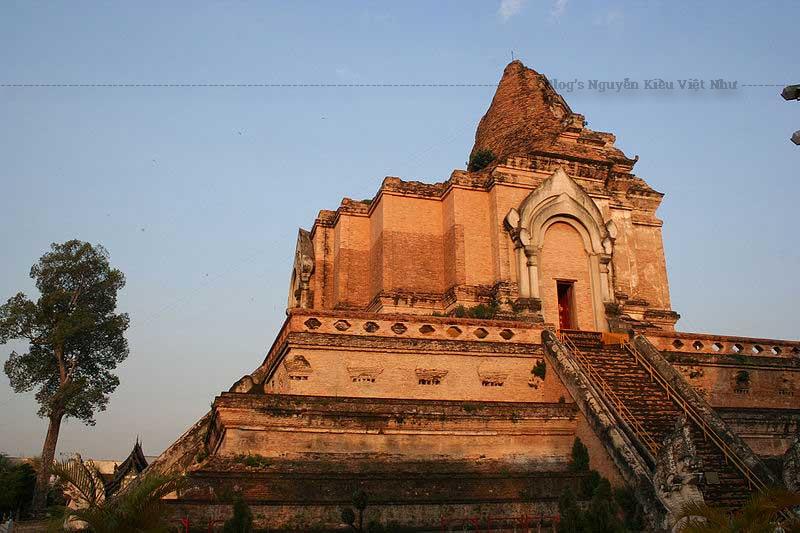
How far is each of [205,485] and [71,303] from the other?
757 inches

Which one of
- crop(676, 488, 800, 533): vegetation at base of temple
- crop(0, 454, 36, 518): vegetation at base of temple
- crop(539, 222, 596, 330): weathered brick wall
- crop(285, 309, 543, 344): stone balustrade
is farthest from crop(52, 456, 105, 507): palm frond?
crop(0, 454, 36, 518): vegetation at base of temple

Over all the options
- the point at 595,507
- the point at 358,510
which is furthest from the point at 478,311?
the point at 595,507

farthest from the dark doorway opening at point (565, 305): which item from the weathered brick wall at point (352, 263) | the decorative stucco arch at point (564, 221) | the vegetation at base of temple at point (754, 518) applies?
the vegetation at base of temple at point (754, 518)

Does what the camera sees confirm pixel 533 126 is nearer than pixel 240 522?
No

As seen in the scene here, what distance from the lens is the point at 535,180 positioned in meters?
22.6

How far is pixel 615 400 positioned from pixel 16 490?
2353cm

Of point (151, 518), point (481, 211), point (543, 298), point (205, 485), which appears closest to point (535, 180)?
point (481, 211)

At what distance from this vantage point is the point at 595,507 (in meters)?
8.78

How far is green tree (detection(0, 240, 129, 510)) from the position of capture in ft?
89.1

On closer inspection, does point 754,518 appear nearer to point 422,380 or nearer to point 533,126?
point 422,380

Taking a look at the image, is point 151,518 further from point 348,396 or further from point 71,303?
point 71,303

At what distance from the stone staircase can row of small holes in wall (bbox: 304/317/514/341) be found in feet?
6.19

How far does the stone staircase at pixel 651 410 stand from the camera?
12758 mm

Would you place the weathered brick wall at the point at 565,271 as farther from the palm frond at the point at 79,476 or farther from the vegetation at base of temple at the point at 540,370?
the palm frond at the point at 79,476
